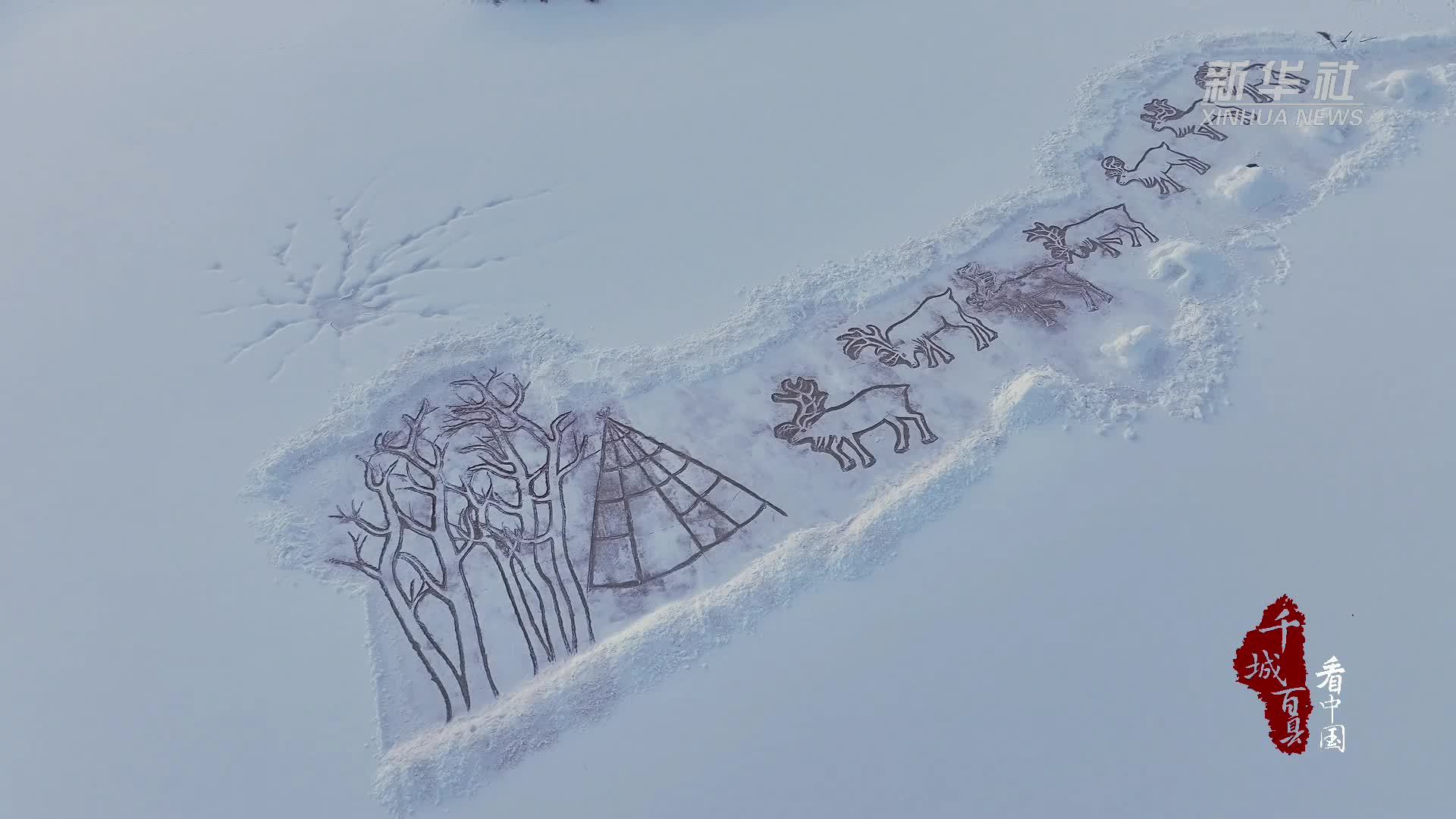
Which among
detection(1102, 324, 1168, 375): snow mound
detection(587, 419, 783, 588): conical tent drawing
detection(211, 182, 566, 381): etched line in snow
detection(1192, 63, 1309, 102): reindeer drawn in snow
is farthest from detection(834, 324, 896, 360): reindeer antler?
detection(1192, 63, 1309, 102): reindeer drawn in snow

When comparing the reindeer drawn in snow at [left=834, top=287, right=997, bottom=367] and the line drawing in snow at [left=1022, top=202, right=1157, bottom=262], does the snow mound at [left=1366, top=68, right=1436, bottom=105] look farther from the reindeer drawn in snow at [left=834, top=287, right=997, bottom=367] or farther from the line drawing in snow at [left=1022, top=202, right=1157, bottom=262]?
the reindeer drawn in snow at [left=834, top=287, right=997, bottom=367]

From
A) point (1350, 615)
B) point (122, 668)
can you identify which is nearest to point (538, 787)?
point (122, 668)

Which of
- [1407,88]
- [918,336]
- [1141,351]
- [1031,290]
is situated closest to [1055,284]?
[1031,290]

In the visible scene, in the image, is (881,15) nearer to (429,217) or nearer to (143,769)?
(429,217)

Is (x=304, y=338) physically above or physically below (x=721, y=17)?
below

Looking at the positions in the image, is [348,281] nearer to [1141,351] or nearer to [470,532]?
[470,532]

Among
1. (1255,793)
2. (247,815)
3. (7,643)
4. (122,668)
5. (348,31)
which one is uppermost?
(348,31)
